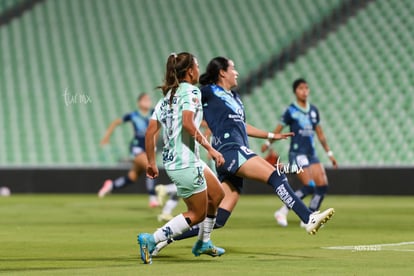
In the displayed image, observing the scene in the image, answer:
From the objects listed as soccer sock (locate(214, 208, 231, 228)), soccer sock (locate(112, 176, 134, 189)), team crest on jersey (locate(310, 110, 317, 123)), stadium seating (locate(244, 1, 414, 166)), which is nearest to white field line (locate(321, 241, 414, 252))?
soccer sock (locate(214, 208, 231, 228))

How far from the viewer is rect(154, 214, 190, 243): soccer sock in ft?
30.0

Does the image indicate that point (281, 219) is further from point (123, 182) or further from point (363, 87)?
point (363, 87)

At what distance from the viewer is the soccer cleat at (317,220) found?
30.9 ft

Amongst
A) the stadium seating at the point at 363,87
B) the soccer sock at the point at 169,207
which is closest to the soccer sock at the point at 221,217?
the soccer sock at the point at 169,207

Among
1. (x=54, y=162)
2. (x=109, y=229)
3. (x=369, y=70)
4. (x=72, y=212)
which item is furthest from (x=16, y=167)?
(x=109, y=229)

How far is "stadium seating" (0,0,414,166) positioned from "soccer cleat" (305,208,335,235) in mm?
15229

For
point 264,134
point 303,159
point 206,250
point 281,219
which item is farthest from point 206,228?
point 303,159

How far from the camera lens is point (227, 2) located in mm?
30172

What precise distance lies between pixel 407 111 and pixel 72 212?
34.4ft

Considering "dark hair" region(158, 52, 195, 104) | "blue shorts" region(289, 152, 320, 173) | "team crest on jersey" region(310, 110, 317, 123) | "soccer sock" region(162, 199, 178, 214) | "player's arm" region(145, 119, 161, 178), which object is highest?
"dark hair" region(158, 52, 195, 104)

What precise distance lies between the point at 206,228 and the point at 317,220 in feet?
3.53

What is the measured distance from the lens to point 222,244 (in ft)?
37.3

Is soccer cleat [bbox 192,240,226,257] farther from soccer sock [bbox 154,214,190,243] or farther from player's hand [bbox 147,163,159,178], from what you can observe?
player's hand [bbox 147,163,159,178]

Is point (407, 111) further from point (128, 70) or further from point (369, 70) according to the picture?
point (128, 70)
